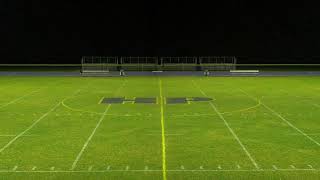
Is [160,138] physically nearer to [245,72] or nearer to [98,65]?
[245,72]

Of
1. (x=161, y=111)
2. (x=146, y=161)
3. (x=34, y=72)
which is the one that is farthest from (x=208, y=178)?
(x=34, y=72)

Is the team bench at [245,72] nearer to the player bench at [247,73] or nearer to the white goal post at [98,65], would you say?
the player bench at [247,73]

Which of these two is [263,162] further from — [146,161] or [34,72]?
[34,72]
